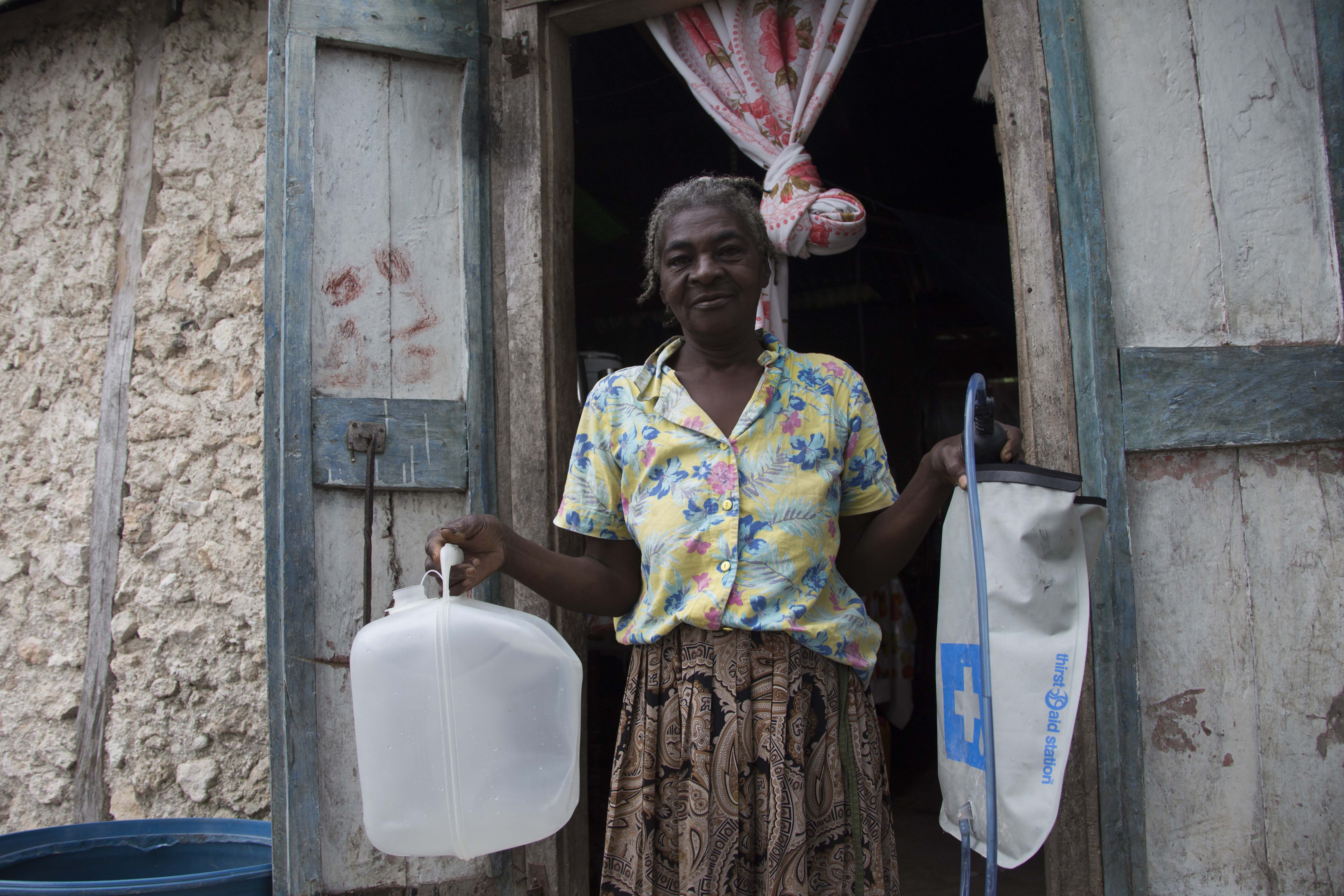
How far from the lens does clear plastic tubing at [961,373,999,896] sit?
44.3 inches

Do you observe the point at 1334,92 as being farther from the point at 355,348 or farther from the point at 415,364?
the point at 355,348

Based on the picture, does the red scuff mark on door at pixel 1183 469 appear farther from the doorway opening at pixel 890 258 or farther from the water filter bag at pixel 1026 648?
the doorway opening at pixel 890 258

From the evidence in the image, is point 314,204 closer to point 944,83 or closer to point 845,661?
point 845,661

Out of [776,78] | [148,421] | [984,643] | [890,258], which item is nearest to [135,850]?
[148,421]

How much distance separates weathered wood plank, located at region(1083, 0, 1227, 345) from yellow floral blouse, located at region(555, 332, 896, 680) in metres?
0.67

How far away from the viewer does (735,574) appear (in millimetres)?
1477

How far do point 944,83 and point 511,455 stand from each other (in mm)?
2813

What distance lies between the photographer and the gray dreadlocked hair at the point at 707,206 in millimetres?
1646

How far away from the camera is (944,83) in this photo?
12.2ft

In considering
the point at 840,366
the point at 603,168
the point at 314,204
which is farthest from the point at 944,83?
the point at 314,204

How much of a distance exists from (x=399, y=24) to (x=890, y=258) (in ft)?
11.8

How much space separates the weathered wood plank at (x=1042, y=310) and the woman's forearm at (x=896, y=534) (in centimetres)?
35

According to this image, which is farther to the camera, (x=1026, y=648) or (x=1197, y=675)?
(x=1197, y=675)

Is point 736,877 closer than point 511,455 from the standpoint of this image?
Yes
